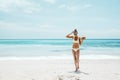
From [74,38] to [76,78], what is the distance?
78.9 inches

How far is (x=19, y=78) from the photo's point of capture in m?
6.62

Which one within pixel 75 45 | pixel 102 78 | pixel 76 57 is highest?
pixel 75 45

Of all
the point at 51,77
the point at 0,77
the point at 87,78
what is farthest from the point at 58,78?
the point at 0,77

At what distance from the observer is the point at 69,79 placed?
6.29m

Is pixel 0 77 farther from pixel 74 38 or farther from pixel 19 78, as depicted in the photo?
pixel 74 38

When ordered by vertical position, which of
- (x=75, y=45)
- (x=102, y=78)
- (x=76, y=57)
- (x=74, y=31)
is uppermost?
(x=74, y=31)

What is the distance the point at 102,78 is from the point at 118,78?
58cm

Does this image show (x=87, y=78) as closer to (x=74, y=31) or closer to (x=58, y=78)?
Answer: (x=58, y=78)

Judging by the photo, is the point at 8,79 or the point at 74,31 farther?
the point at 74,31

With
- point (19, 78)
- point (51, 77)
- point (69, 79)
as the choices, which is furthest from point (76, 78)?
point (19, 78)

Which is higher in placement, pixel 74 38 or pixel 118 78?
pixel 74 38

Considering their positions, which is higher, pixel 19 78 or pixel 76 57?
pixel 76 57

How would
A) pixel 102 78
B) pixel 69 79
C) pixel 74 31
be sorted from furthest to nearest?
pixel 74 31, pixel 102 78, pixel 69 79

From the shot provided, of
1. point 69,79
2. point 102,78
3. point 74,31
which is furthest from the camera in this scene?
point 74,31
